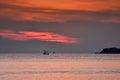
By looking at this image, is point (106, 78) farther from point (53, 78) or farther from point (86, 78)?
point (53, 78)

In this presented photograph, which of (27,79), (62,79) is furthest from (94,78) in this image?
(27,79)

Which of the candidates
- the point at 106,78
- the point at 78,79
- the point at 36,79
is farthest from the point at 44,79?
the point at 106,78

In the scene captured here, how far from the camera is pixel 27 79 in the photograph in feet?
214

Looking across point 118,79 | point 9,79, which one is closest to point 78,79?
point 118,79

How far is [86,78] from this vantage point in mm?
66875

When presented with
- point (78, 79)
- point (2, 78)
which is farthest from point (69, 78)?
point (2, 78)

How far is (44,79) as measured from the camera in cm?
6494

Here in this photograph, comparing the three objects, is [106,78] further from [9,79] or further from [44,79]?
[9,79]

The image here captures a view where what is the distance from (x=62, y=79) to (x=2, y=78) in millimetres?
9700

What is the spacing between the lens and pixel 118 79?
213 feet

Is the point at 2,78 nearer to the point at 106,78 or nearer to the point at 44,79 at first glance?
the point at 44,79

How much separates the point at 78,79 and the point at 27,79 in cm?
801

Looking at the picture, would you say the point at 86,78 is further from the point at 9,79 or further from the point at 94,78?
the point at 9,79

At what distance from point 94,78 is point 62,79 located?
18.8 ft
